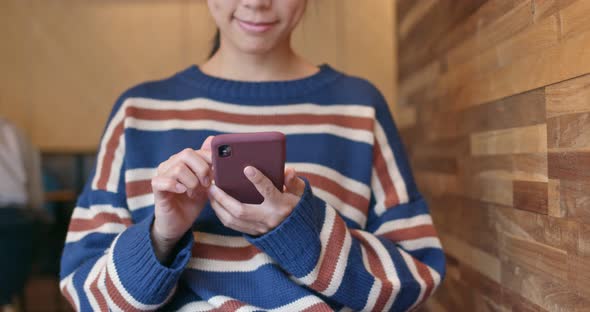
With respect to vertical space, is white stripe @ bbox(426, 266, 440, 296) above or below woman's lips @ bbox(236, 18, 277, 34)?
below

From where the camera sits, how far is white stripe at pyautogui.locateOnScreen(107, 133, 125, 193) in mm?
902

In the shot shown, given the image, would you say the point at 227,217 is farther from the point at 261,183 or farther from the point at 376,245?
the point at 376,245

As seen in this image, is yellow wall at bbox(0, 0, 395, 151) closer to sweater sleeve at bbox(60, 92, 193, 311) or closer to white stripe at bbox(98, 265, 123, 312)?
sweater sleeve at bbox(60, 92, 193, 311)

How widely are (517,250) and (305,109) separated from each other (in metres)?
0.40

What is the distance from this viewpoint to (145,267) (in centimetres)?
76

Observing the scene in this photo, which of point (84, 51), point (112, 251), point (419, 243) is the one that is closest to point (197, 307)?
point (112, 251)

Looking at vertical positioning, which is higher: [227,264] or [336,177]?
[336,177]

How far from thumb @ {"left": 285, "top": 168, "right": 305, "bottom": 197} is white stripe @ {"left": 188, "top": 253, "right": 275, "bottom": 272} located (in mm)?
128

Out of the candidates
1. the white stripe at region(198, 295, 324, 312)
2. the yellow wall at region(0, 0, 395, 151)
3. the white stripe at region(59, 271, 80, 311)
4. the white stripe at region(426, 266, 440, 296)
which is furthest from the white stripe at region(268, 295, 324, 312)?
the yellow wall at region(0, 0, 395, 151)

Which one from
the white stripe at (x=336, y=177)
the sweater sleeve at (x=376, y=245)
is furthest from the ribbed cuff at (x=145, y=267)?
the white stripe at (x=336, y=177)

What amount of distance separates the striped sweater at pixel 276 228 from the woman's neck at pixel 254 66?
0.02 meters

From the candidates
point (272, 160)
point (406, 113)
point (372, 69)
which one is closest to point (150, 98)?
point (272, 160)

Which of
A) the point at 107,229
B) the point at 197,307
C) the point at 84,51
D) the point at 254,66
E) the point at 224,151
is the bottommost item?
the point at 197,307

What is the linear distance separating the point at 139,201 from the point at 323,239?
0.95ft
